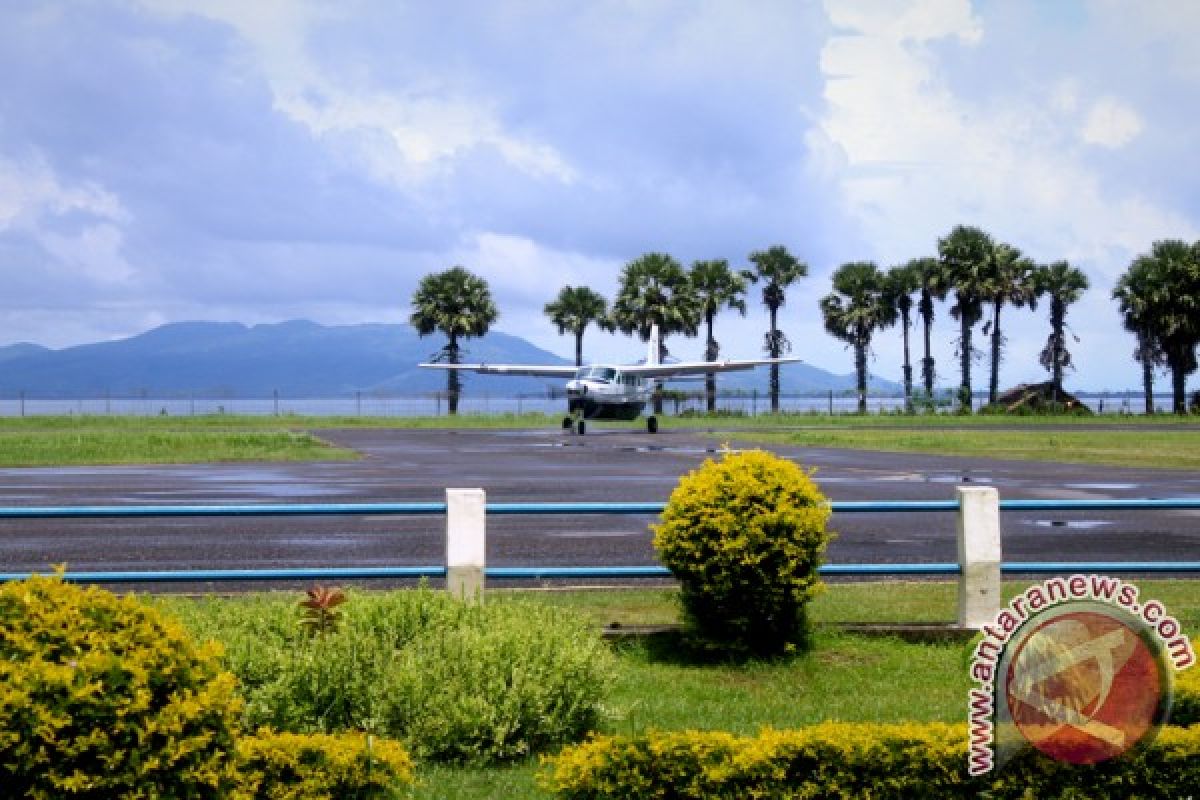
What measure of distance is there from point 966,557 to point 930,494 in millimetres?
13669

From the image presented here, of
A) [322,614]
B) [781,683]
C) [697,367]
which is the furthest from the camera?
[697,367]

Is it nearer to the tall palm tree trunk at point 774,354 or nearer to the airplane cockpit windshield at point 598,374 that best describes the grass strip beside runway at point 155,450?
the airplane cockpit windshield at point 598,374

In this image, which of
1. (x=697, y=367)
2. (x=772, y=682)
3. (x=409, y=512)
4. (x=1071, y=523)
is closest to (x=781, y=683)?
(x=772, y=682)

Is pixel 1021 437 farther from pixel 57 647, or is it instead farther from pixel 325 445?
pixel 57 647

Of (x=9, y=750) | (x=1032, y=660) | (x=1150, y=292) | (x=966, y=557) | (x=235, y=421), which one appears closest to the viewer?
(x=9, y=750)

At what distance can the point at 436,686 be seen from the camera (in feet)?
22.4

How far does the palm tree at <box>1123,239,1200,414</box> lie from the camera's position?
84000 millimetres

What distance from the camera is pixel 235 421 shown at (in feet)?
241

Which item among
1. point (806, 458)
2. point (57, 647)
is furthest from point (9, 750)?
point (806, 458)

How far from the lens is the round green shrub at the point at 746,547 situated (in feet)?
29.2

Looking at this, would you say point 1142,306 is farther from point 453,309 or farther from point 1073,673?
point 1073,673

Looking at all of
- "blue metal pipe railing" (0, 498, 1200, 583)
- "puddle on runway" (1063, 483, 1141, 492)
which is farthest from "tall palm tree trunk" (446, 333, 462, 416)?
"blue metal pipe railing" (0, 498, 1200, 583)

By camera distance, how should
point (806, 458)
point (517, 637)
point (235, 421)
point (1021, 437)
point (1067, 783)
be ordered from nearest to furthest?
point (1067, 783)
point (517, 637)
point (806, 458)
point (1021, 437)
point (235, 421)

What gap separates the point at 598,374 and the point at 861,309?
4863cm
